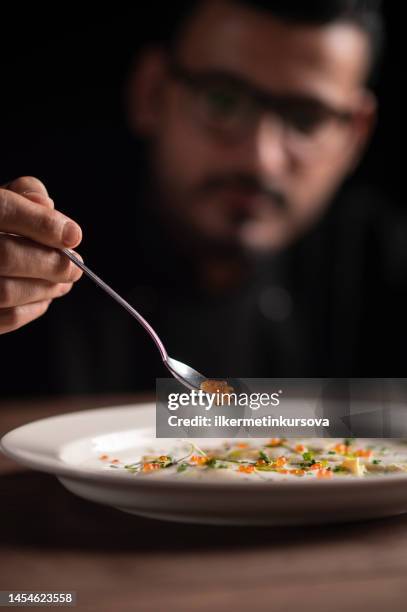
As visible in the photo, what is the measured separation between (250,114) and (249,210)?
45cm

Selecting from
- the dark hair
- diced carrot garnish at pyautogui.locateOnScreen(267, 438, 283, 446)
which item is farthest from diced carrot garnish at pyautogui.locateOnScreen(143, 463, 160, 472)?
the dark hair

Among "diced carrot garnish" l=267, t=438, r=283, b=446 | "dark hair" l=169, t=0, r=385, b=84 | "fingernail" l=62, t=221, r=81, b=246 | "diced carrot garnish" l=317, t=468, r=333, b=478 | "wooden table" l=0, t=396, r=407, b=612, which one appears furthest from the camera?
"dark hair" l=169, t=0, r=385, b=84

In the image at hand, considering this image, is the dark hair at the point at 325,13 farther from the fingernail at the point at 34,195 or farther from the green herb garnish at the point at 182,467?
the green herb garnish at the point at 182,467

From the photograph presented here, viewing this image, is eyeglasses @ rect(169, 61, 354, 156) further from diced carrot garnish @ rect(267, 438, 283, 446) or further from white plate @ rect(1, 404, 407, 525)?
white plate @ rect(1, 404, 407, 525)

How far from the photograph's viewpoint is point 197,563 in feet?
2.06

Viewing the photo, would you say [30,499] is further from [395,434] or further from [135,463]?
[395,434]

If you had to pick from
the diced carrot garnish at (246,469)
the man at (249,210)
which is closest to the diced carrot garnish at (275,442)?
the diced carrot garnish at (246,469)

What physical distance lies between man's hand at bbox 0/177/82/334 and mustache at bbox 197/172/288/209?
2389 millimetres

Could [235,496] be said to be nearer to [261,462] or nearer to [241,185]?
[261,462]

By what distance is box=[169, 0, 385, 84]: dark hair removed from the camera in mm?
3213

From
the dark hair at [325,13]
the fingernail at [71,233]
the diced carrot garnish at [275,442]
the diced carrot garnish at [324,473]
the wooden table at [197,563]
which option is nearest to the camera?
the wooden table at [197,563]

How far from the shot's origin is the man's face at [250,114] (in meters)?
3.24

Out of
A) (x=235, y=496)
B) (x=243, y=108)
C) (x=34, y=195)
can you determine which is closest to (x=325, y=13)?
(x=243, y=108)

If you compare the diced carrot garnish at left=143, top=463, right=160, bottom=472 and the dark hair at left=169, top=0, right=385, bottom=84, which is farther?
the dark hair at left=169, top=0, right=385, bottom=84
